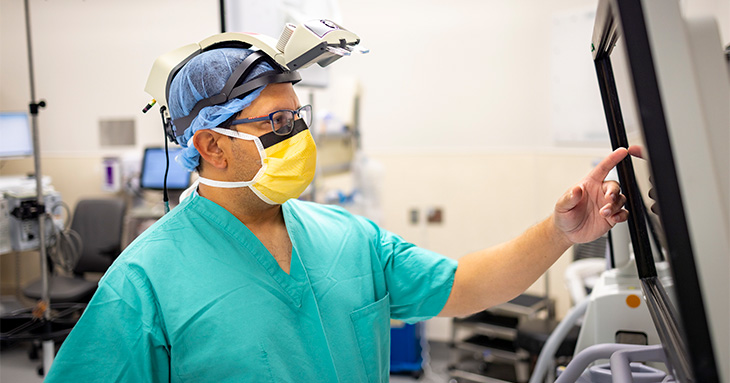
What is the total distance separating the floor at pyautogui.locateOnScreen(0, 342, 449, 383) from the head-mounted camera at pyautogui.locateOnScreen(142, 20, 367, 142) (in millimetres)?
1928

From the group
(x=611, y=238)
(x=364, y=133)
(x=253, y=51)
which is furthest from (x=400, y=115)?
(x=253, y=51)

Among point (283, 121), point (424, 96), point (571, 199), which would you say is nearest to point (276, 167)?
point (283, 121)

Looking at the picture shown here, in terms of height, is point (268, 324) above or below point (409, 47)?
below

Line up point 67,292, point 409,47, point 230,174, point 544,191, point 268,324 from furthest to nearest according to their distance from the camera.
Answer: point 409,47, point 544,191, point 67,292, point 230,174, point 268,324

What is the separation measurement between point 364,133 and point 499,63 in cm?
119

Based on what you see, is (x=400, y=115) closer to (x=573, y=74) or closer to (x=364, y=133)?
(x=364, y=133)

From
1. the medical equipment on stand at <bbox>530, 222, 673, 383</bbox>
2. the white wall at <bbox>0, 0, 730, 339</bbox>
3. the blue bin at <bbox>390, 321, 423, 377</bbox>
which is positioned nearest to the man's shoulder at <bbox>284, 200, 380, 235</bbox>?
the medical equipment on stand at <bbox>530, 222, 673, 383</bbox>

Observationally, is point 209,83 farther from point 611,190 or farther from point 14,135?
point 14,135

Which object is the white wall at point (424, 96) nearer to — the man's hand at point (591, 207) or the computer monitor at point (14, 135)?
the computer monitor at point (14, 135)

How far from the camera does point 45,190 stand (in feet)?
9.25

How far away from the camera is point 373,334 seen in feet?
4.13

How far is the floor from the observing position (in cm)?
279

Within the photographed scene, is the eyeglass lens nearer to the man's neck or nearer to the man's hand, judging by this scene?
the man's neck

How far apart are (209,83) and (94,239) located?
3.21 m
